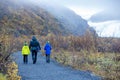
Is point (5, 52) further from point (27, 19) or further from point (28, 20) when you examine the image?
point (27, 19)

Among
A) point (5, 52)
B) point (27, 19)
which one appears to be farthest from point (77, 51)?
point (27, 19)

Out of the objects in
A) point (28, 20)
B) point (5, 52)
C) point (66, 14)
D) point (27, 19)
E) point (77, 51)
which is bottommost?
point (5, 52)

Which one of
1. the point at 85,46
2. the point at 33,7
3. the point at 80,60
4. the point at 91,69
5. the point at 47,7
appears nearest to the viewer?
the point at 91,69

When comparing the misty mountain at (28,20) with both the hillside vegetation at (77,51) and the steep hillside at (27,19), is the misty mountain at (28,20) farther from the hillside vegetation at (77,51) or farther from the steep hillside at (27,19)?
the hillside vegetation at (77,51)

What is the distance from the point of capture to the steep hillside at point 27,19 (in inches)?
4186

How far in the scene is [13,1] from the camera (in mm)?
125812

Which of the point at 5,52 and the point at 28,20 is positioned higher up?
the point at 28,20

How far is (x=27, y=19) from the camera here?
117000 millimetres

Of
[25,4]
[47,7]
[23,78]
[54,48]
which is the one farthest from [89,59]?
[47,7]

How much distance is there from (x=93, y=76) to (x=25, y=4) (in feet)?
383

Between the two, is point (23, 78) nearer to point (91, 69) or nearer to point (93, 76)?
point (93, 76)

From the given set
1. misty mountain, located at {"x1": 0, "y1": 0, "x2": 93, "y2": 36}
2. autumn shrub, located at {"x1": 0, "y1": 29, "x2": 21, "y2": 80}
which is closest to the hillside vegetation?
autumn shrub, located at {"x1": 0, "y1": 29, "x2": 21, "y2": 80}

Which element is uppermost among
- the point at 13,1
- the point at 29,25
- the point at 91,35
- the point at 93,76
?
the point at 13,1

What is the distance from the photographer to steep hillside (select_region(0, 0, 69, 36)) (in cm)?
10631
